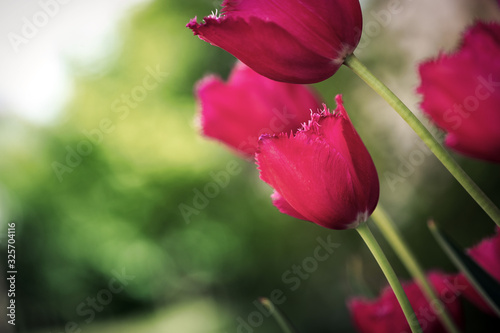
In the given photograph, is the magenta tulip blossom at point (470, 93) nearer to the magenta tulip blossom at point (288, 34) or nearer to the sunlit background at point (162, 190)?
the magenta tulip blossom at point (288, 34)

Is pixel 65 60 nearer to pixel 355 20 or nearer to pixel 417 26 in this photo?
pixel 417 26

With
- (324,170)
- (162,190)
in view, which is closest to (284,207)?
(324,170)

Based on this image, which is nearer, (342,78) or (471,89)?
→ (471,89)

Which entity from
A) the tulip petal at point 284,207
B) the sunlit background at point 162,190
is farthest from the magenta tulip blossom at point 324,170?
the sunlit background at point 162,190

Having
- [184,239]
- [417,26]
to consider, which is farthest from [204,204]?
[417,26]

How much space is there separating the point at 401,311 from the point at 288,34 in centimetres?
13

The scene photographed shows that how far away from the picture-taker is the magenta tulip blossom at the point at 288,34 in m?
0.13

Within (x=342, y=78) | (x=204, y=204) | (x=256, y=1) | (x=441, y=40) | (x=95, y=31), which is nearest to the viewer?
(x=256, y=1)

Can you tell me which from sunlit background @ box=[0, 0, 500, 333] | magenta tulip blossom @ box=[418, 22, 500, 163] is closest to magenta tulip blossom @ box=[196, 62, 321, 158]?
magenta tulip blossom @ box=[418, 22, 500, 163]

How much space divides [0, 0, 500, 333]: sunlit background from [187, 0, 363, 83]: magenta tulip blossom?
825mm

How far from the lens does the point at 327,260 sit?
3.85 ft

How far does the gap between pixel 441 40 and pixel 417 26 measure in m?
0.07

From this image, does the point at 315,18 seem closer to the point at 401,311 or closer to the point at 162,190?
the point at 401,311

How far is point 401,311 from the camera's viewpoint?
190mm
